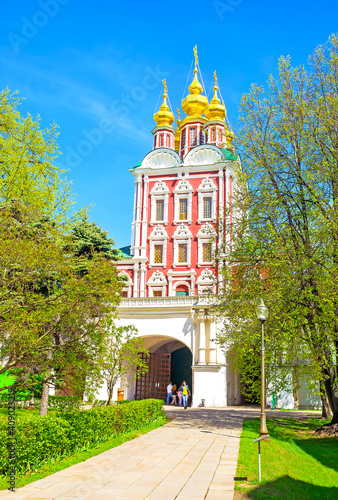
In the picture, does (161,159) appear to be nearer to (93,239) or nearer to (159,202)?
(159,202)

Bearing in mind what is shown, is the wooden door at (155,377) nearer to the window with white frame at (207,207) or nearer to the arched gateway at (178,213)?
the arched gateway at (178,213)

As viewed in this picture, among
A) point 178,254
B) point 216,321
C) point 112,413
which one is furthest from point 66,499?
point 178,254

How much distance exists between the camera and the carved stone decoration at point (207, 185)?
126ft

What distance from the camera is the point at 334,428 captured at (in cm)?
1467

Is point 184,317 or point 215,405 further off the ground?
point 184,317

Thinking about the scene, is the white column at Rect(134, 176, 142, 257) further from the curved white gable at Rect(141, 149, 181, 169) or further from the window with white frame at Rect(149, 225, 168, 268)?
the curved white gable at Rect(141, 149, 181, 169)

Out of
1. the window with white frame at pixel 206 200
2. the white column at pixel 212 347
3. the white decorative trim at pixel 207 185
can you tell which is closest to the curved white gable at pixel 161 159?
the white decorative trim at pixel 207 185

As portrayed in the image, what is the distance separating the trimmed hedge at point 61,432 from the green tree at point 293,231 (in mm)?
5048

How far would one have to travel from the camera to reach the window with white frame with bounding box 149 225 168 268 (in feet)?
125

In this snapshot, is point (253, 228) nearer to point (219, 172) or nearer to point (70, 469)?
point (70, 469)

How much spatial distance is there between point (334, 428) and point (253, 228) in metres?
7.01

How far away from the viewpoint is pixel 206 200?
38.7 meters

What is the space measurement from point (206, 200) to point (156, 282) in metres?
→ 8.11

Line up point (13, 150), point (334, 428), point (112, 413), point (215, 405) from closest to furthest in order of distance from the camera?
point (112, 413)
point (334, 428)
point (13, 150)
point (215, 405)
